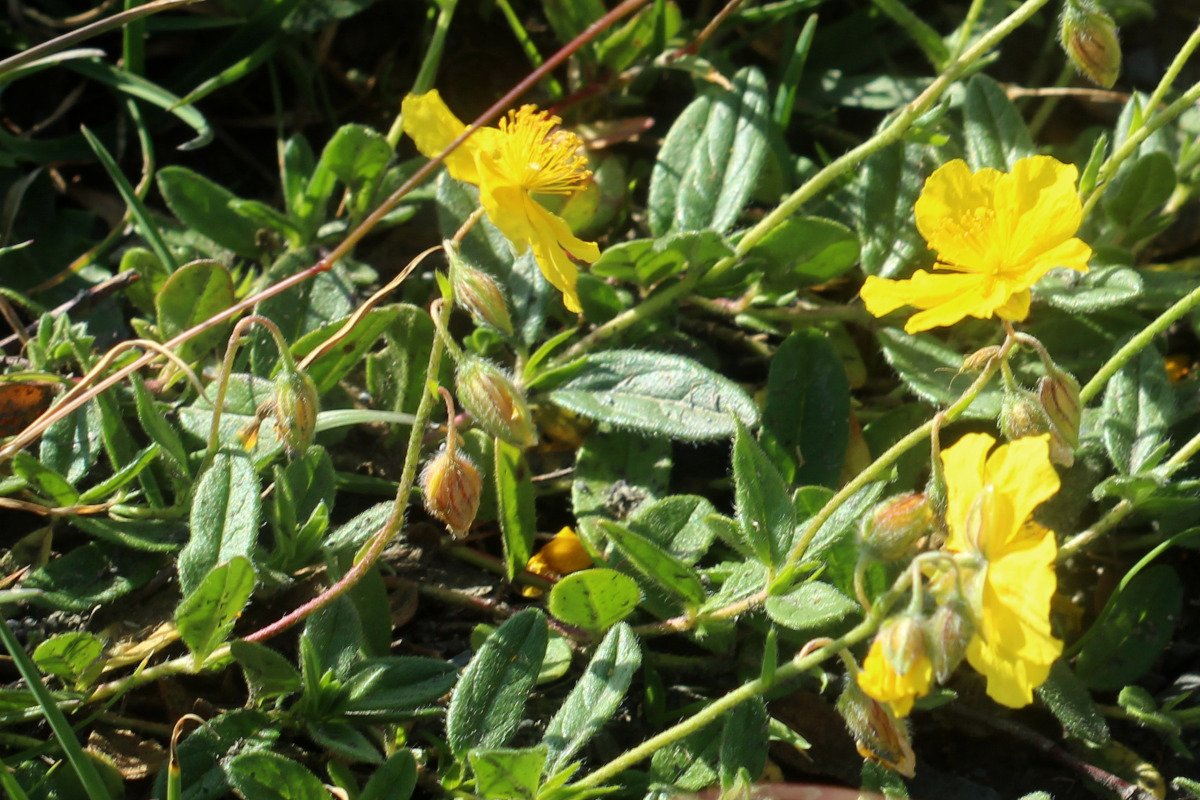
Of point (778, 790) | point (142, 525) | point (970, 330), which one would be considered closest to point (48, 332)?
point (142, 525)

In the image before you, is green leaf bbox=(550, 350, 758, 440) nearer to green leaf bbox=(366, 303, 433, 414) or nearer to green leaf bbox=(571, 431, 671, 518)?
green leaf bbox=(571, 431, 671, 518)

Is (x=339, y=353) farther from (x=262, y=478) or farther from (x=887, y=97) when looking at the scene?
(x=887, y=97)

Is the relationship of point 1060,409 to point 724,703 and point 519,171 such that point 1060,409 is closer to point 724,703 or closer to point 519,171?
point 724,703

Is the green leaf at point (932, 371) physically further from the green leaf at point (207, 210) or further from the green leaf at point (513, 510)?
the green leaf at point (207, 210)

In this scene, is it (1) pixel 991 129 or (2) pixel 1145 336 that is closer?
(2) pixel 1145 336

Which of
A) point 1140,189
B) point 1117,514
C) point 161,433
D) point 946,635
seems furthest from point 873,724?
point 1140,189

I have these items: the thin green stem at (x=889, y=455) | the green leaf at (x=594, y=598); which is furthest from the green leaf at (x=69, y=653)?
the thin green stem at (x=889, y=455)
